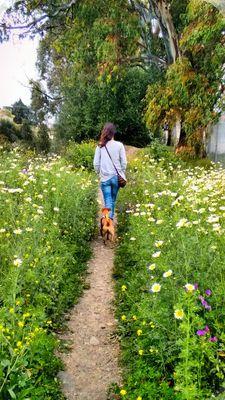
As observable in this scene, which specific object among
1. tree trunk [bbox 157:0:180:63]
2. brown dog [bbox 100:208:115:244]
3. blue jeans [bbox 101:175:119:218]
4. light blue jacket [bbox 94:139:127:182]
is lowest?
brown dog [bbox 100:208:115:244]

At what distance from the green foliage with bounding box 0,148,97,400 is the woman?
451 mm

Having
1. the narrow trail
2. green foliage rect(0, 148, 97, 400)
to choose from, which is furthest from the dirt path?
green foliage rect(0, 148, 97, 400)

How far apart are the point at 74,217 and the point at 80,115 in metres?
13.8

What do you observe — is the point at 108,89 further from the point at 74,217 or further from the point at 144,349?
the point at 144,349

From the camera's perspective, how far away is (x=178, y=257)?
12.5 feet

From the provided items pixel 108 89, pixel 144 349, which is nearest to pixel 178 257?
pixel 144 349

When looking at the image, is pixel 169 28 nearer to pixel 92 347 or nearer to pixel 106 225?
pixel 106 225

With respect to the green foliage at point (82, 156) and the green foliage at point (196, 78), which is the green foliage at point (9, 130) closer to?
the green foliage at point (82, 156)

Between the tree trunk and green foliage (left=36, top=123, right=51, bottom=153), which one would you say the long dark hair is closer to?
the tree trunk

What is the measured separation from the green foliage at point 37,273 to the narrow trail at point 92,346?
0.14m

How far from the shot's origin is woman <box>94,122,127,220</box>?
22.4ft

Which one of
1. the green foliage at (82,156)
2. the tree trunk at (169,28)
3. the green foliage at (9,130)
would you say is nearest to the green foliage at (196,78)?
the tree trunk at (169,28)

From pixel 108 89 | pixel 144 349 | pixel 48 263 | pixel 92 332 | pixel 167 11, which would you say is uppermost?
pixel 167 11

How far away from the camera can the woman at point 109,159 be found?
6.82 m
